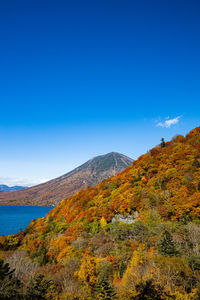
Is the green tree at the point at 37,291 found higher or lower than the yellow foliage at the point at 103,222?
higher

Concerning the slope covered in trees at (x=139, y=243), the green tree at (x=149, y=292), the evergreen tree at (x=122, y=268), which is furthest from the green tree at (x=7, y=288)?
the evergreen tree at (x=122, y=268)

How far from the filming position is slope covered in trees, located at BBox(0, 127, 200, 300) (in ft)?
32.9

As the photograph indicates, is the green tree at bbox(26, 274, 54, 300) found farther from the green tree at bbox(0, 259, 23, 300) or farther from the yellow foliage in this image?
the yellow foliage

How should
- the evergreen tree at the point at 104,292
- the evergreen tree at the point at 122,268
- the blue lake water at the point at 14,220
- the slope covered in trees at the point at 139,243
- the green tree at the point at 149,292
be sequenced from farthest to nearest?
the blue lake water at the point at 14,220
the evergreen tree at the point at 122,268
the slope covered in trees at the point at 139,243
the evergreen tree at the point at 104,292
the green tree at the point at 149,292

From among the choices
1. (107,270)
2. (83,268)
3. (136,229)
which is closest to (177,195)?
(136,229)

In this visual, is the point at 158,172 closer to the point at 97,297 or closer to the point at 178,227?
the point at 178,227

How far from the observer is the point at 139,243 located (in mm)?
18219

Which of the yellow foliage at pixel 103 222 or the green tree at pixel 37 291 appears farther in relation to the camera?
the yellow foliage at pixel 103 222

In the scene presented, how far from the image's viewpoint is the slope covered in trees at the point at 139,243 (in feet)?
32.9

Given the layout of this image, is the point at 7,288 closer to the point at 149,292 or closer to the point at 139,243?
the point at 149,292

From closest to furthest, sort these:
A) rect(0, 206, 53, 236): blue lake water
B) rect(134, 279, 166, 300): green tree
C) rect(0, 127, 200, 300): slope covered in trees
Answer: rect(134, 279, 166, 300): green tree < rect(0, 127, 200, 300): slope covered in trees < rect(0, 206, 53, 236): blue lake water

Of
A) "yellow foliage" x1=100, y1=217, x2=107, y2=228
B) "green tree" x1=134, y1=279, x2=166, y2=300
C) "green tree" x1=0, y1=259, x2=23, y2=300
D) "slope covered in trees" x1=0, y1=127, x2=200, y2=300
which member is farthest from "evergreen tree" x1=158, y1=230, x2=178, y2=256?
"yellow foliage" x1=100, y1=217, x2=107, y2=228

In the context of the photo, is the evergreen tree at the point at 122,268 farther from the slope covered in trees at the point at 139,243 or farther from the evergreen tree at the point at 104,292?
the evergreen tree at the point at 104,292

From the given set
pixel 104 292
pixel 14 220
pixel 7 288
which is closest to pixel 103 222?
pixel 104 292
